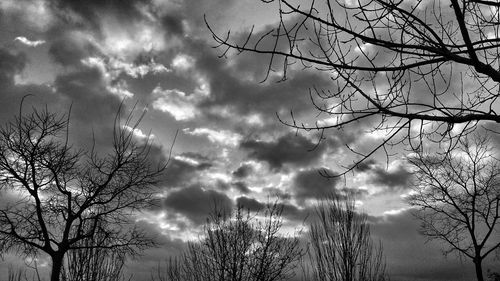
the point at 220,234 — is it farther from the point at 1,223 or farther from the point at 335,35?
the point at 335,35

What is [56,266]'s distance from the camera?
36.6 ft

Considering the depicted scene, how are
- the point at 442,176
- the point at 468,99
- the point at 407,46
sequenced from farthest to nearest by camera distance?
the point at 442,176
the point at 468,99
the point at 407,46

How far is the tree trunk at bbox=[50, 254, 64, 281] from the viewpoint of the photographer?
10.7 meters

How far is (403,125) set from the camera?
361cm

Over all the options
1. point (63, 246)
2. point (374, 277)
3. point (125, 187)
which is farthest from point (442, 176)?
point (63, 246)

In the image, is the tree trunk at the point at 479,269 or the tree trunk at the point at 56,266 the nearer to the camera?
the tree trunk at the point at 56,266

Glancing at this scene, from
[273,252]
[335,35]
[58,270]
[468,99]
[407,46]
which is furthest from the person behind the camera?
[273,252]

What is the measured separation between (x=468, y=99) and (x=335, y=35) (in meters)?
1.80

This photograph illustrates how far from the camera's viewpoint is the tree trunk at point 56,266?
10742 mm

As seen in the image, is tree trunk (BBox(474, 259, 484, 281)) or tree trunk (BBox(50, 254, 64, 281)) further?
tree trunk (BBox(474, 259, 484, 281))

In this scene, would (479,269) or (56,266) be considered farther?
(479,269)

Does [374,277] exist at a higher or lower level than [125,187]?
lower

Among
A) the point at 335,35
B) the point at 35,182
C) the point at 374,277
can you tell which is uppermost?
the point at 35,182

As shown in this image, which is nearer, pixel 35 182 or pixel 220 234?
pixel 35 182
